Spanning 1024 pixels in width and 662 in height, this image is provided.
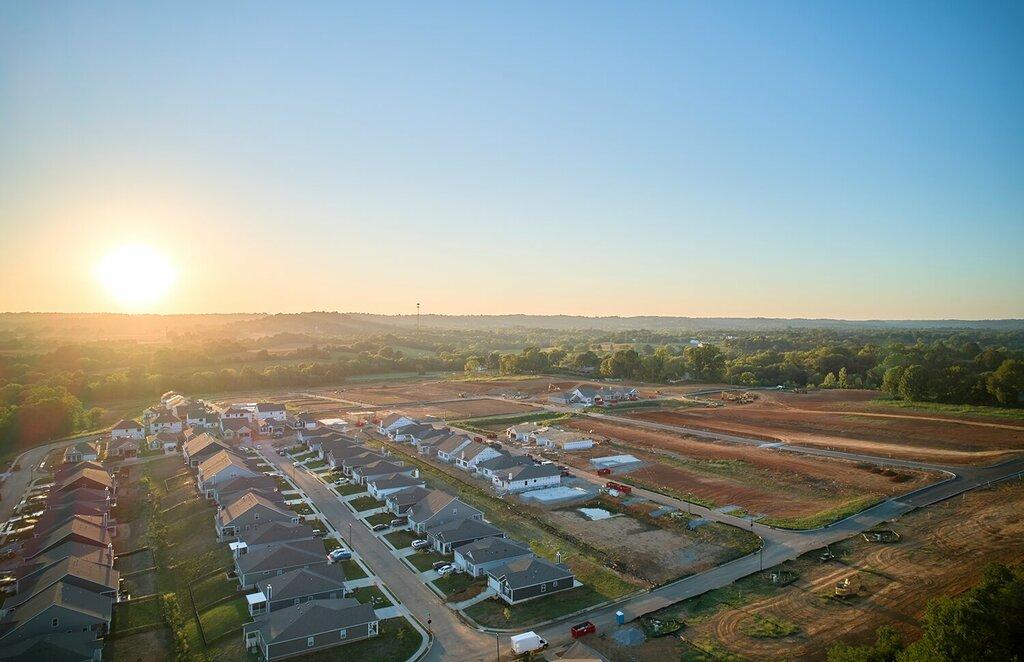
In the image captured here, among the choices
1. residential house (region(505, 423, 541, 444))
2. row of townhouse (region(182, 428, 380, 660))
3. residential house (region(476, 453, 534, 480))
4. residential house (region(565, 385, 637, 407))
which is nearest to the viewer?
row of townhouse (region(182, 428, 380, 660))

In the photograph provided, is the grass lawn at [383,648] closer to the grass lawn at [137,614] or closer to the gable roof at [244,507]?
the grass lawn at [137,614]

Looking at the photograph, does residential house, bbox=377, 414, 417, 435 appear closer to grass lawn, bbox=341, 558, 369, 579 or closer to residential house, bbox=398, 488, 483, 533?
residential house, bbox=398, 488, 483, 533

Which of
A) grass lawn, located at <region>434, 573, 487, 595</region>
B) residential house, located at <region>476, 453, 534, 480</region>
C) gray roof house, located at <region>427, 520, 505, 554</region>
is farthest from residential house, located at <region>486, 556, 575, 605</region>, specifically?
residential house, located at <region>476, 453, 534, 480</region>

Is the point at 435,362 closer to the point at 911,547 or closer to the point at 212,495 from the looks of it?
the point at 212,495

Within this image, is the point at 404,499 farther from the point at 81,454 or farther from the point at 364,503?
the point at 81,454

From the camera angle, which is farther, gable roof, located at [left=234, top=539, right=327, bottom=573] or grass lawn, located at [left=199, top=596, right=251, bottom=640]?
gable roof, located at [left=234, top=539, right=327, bottom=573]

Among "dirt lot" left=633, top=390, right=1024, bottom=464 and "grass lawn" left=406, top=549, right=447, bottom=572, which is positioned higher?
"dirt lot" left=633, top=390, right=1024, bottom=464

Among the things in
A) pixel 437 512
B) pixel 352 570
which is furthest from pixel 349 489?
pixel 352 570

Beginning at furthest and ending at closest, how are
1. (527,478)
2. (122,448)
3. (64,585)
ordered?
(122,448), (527,478), (64,585)
